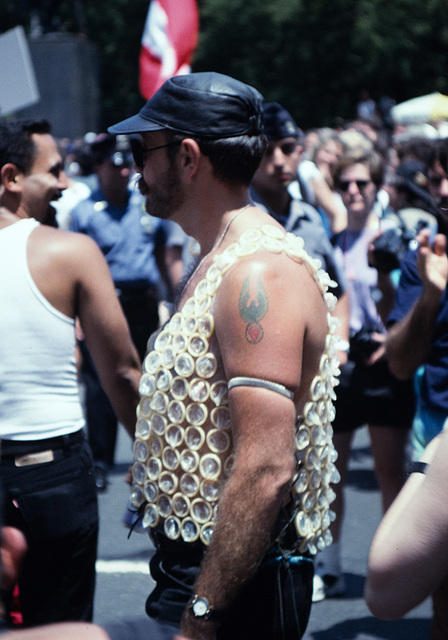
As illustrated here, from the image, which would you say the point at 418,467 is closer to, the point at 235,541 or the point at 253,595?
the point at 235,541

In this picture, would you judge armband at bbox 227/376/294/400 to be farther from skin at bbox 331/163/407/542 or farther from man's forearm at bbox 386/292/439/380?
skin at bbox 331/163/407/542

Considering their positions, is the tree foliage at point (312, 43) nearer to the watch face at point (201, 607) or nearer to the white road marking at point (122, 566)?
the white road marking at point (122, 566)

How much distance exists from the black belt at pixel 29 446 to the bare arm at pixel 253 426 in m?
0.85

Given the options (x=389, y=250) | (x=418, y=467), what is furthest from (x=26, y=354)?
(x=389, y=250)

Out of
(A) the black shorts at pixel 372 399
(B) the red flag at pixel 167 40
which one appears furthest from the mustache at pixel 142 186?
(B) the red flag at pixel 167 40

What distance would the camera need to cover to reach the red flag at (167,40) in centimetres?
932

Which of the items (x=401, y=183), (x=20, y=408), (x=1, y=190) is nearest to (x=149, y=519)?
(x=20, y=408)

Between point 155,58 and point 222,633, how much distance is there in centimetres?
818

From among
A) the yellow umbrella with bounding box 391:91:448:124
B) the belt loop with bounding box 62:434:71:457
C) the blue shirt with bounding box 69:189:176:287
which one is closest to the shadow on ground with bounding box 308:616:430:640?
the belt loop with bounding box 62:434:71:457

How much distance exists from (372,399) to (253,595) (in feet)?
7.80

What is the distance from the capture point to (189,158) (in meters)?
2.24

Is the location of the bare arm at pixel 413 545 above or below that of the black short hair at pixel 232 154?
below

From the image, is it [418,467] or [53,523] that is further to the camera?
[53,523]

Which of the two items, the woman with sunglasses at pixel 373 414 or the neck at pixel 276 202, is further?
the neck at pixel 276 202
